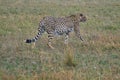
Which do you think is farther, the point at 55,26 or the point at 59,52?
the point at 55,26

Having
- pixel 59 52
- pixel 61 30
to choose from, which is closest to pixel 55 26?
pixel 61 30

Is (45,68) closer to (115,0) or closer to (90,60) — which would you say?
(90,60)

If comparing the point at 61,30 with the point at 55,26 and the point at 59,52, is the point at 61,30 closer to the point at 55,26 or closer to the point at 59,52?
the point at 55,26

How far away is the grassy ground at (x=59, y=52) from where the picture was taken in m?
8.47

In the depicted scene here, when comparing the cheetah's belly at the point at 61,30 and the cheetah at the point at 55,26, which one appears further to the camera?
the cheetah's belly at the point at 61,30

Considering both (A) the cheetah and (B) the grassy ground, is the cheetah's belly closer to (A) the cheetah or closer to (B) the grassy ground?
(A) the cheetah

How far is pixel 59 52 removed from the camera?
35.7 feet

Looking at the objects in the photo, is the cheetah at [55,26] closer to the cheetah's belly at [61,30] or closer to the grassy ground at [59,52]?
the cheetah's belly at [61,30]

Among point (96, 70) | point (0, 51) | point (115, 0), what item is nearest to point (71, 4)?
point (115, 0)

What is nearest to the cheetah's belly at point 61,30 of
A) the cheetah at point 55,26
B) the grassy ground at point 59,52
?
the cheetah at point 55,26

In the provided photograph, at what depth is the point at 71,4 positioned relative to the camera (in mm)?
22812

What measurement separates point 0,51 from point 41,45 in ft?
5.35

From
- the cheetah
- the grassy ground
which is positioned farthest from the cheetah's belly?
the grassy ground

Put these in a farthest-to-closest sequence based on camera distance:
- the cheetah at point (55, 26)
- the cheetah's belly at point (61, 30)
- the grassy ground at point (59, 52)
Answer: the cheetah's belly at point (61, 30) → the cheetah at point (55, 26) → the grassy ground at point (59, 52)
